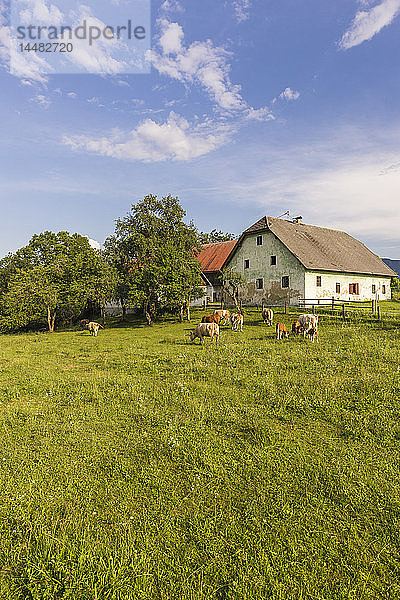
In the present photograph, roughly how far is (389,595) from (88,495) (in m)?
5.09

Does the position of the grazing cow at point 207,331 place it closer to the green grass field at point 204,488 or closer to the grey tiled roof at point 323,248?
the green grass field at point 204,488

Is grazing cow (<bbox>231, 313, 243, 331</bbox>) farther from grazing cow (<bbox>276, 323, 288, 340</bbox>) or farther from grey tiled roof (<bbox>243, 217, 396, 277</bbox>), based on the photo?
grey tiled roof (<bbox>243, 217, 396, 277</bbox>)

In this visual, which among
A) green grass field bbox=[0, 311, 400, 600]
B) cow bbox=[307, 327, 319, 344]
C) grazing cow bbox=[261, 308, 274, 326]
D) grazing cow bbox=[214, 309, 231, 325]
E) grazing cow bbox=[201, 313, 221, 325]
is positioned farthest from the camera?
grazing cow bbox=[214, 309, 231, 325]

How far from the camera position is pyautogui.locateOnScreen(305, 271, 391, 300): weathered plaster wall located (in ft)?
129

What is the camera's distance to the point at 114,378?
548 inches

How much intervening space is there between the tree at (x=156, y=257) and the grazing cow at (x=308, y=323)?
16786 mm

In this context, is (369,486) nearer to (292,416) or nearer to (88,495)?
(292,416)

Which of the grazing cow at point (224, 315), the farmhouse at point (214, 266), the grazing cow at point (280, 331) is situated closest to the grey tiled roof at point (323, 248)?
the farmhouse at point (214, 266)

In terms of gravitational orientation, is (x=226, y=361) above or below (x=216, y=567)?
above

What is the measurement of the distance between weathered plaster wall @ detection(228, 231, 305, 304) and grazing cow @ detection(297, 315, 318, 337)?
16553 mm

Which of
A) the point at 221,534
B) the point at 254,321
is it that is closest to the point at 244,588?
the point at 221,534

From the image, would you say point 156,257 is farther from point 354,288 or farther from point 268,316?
point 354,288

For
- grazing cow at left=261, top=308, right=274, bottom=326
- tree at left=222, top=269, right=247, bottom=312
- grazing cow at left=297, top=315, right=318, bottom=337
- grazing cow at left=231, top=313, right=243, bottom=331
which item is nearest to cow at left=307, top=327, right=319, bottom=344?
grazing cow at left=297, top=315, right=318, bottom=337

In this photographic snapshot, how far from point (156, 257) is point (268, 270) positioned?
47.4ft
